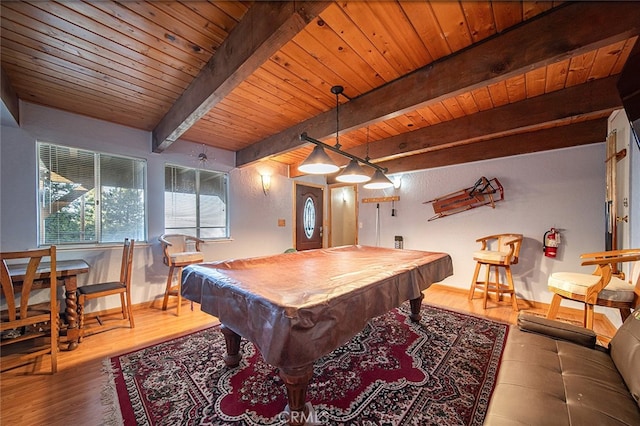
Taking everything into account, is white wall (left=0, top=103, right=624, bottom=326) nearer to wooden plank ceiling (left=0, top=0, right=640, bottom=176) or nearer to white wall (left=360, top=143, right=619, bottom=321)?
white wall (left=360, top=143, right=619, bottom=321)

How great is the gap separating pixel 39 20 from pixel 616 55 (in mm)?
3931

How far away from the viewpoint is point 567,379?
1.17 meters

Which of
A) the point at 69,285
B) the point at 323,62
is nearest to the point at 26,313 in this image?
the point at 69,285

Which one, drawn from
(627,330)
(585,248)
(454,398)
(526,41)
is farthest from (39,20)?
(585,248)

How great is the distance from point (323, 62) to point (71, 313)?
3.26 metres

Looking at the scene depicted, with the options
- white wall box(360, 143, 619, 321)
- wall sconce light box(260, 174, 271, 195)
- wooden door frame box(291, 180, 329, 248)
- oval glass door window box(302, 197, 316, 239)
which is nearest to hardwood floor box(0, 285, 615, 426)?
white wall box(360, 143, 619, 321)

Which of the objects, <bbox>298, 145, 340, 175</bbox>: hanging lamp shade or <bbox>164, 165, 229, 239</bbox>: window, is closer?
<bbox>298, 145, 340, 175</bbox>: hanging lamp shade

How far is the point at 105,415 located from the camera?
1.51m

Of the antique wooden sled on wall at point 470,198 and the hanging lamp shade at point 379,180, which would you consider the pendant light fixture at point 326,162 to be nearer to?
the hanging lamp shade at point 379,180

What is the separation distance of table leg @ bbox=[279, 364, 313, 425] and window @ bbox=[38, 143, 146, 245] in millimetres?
3175

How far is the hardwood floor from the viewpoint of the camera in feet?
5.00

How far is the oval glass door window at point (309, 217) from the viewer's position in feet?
18.7

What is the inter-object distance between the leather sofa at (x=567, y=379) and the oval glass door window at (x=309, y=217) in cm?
444

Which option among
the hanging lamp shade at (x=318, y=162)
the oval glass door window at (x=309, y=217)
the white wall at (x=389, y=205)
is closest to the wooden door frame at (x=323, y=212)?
the oval glass door window at (x=309, y=217)
